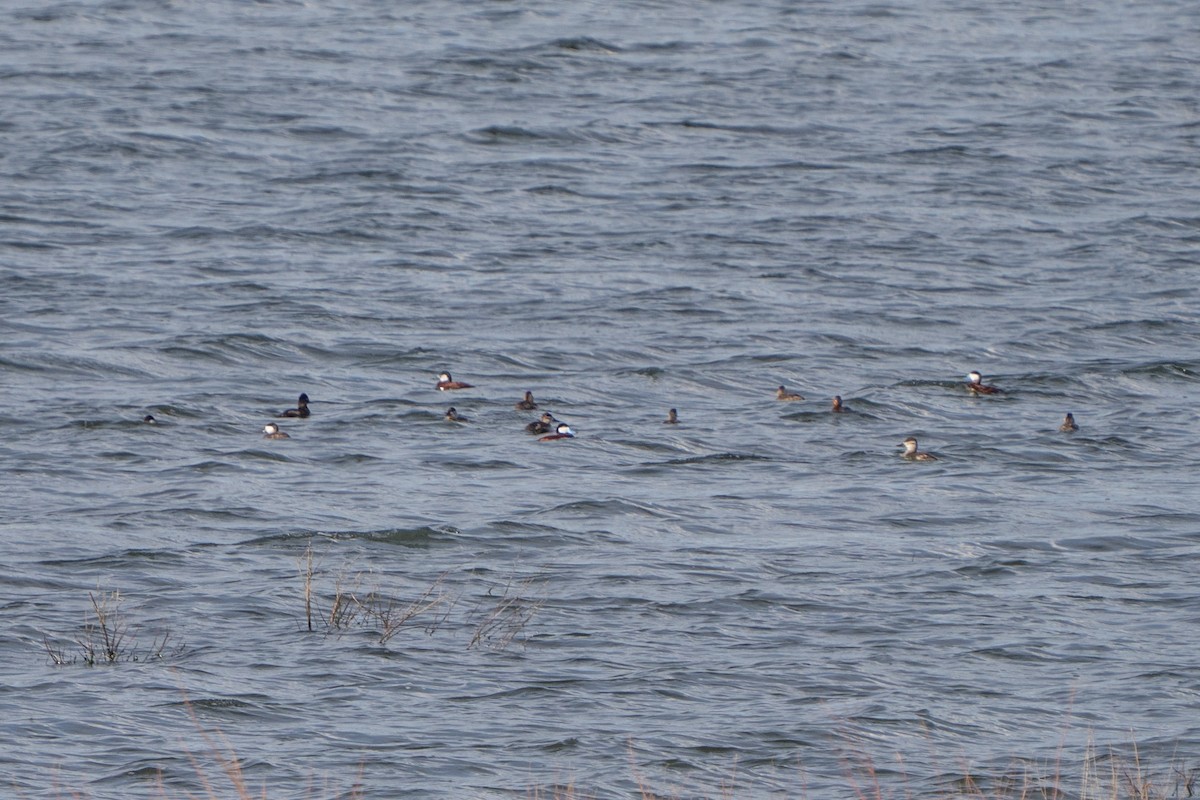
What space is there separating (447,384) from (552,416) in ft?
5.92

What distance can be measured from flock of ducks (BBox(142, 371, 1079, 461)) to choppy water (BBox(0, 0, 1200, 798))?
0.23m

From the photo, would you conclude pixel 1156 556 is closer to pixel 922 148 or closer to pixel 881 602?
pixel 881 602

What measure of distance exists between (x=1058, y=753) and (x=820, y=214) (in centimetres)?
2309

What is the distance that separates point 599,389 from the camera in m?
25.3

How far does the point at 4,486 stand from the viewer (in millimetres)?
19719

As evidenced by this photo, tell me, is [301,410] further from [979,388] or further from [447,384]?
[979,388]

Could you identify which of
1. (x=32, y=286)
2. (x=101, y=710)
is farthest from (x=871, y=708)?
(x=32, y=286)

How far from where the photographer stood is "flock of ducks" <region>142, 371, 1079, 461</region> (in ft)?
73.0

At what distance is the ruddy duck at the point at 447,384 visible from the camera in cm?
2459

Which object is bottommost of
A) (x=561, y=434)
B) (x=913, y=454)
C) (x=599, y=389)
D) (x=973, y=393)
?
(x=599, y=389)

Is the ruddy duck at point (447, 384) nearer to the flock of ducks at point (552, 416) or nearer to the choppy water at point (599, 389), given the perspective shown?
the flock of ducks at point (552, 416)

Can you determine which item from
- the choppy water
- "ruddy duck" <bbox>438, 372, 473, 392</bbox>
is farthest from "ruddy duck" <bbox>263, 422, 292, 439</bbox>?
"ruddy duck" <bbox>438, 372, 473, 392</bbox>

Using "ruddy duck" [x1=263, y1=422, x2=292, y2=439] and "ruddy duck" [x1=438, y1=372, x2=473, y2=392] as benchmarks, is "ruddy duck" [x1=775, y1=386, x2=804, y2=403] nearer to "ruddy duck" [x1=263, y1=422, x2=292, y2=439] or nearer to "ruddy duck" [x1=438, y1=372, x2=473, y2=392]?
"ruddy duck" [x1=438, y1=372, x2=473, y2=392]

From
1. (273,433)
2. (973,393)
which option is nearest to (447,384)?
(273,433)
